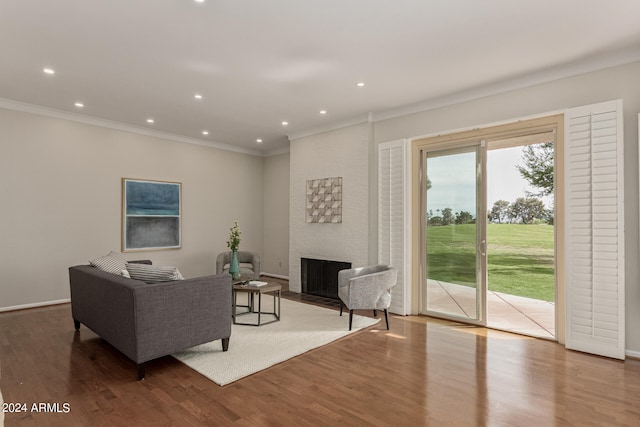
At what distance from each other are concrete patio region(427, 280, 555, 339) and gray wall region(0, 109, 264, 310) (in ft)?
Answer: 14.7

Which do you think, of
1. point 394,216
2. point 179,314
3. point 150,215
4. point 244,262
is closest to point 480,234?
point 394,216

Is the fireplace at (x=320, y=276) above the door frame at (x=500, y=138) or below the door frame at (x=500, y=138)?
below

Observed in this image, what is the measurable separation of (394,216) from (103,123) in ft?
15.9

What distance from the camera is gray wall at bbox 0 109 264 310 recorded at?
186 inches

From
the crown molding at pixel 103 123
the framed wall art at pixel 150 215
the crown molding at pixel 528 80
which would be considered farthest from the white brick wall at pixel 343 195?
the framed wall art at pixel 150 215

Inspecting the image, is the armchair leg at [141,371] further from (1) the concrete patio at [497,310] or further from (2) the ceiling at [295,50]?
(1) the concrete patio at [497,310]

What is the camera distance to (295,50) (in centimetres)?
324

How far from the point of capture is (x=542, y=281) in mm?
5441

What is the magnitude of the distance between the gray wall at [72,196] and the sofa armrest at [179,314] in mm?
3400

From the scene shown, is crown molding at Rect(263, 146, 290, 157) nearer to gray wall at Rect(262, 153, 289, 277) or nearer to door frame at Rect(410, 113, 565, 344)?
gray wall at Rect(262, 153, 289, 277)

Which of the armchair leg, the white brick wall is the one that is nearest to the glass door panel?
the white brick wall

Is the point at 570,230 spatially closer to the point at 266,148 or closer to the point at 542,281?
the point at 542,281

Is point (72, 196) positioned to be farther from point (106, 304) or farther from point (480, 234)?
point (480, 234)

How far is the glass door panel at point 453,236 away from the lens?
437 centimetres
